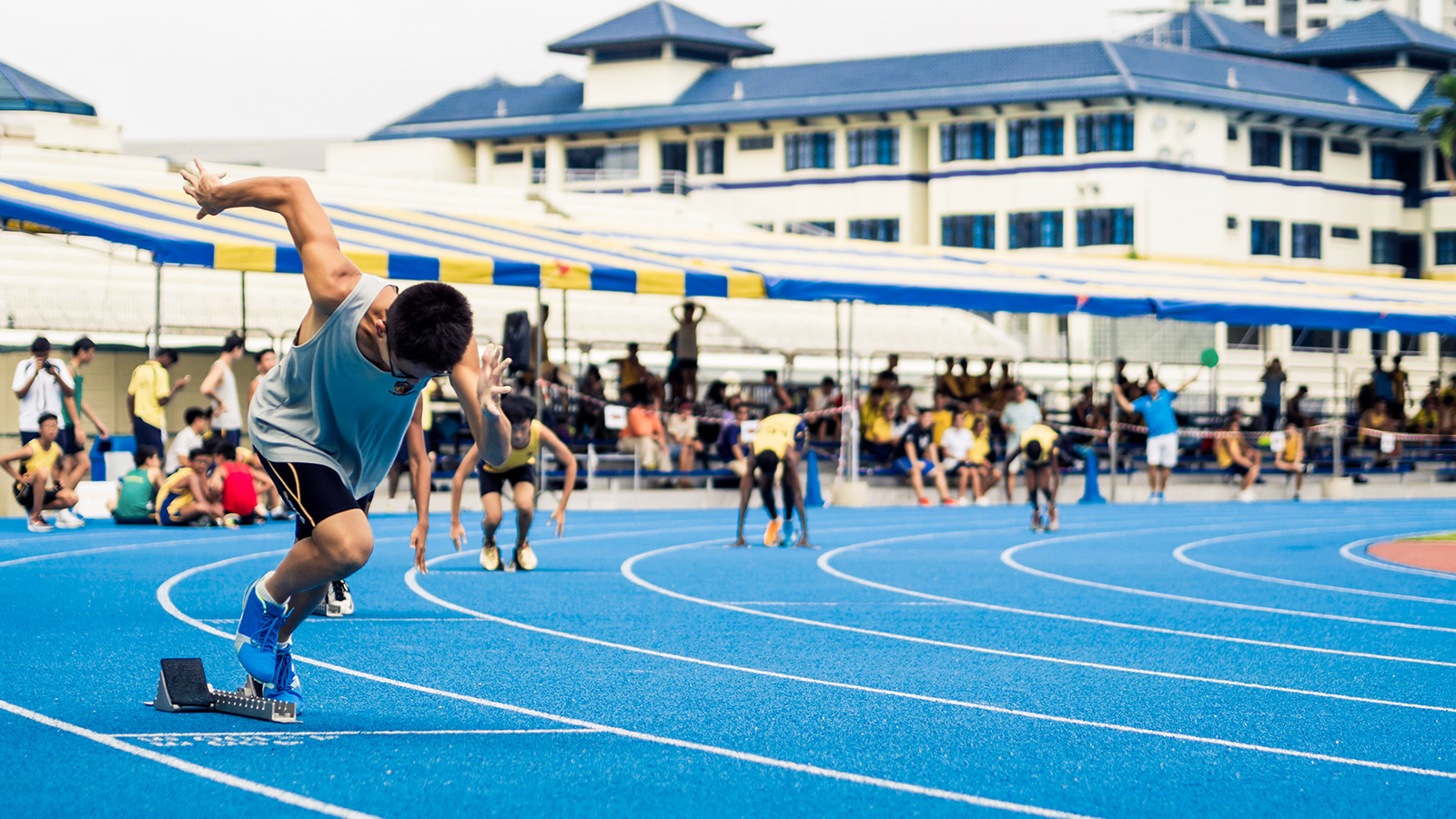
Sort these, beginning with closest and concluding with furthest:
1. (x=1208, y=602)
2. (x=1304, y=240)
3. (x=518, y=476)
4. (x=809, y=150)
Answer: (x=1208, y=602), (x=518, y=476), (x=1304, y=240), (x=809, y=150)

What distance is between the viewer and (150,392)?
16984mm

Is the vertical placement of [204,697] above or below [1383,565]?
above

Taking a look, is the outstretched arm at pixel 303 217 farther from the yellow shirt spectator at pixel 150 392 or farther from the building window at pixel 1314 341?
the building window at pixel 1314 341

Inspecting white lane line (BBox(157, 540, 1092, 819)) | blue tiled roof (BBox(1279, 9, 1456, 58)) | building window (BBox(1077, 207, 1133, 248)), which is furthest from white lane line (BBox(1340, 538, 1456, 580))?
blue tiled roof (BBox(1279, 9, 1456, 58))

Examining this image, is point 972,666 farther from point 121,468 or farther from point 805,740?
point 121,468

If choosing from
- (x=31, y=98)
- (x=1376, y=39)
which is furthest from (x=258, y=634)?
(x=1376, y=39)

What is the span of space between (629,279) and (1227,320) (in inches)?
381

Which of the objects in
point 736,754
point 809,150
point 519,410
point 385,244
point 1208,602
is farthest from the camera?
point 809,150

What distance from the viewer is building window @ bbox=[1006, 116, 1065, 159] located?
183 ft

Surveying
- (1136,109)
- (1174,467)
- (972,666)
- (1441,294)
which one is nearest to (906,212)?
(1136,109)

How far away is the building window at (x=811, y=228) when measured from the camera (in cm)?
5250

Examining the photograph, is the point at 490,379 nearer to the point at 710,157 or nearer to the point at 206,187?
the point at 206,187

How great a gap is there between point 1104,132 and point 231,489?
42.5 metres

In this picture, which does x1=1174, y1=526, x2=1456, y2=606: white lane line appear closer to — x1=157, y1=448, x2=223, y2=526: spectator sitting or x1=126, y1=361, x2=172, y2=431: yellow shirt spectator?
x1=157, y1=448, x2=223, y2=526: spectator sitting
